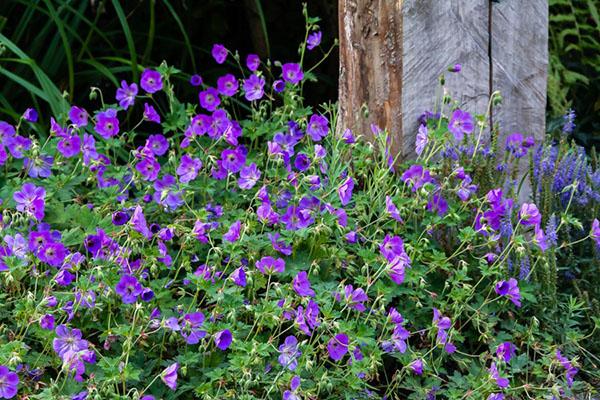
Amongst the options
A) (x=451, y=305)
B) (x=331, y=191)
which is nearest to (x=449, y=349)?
(x=451, y=305)

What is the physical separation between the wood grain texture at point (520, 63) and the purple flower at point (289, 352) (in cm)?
142

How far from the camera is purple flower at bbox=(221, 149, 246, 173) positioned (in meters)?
3.16

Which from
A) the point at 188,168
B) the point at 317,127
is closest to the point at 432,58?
the point at 317,127

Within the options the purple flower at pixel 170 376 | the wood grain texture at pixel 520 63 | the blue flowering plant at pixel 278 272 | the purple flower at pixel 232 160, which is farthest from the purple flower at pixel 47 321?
the wood grain texture at pixel 520 63

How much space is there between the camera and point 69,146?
3203 mm

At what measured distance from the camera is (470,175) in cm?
334

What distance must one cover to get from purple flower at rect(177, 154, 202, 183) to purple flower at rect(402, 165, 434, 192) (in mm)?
641

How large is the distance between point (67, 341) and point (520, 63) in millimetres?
1924

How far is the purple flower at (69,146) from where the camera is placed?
10.5ft

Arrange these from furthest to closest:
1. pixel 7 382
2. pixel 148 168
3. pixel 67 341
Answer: pixel 148 168
pixel 67 341
pixel 7 382

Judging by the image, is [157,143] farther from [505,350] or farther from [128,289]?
[505,350]

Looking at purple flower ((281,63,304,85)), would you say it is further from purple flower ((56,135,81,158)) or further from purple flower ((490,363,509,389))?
purple flower ((490,363,509,389))

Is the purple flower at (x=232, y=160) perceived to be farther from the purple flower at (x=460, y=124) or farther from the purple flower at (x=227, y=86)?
the purple flower at (x=460, y=124)

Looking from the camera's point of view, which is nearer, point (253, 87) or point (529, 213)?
point (529, 213)
